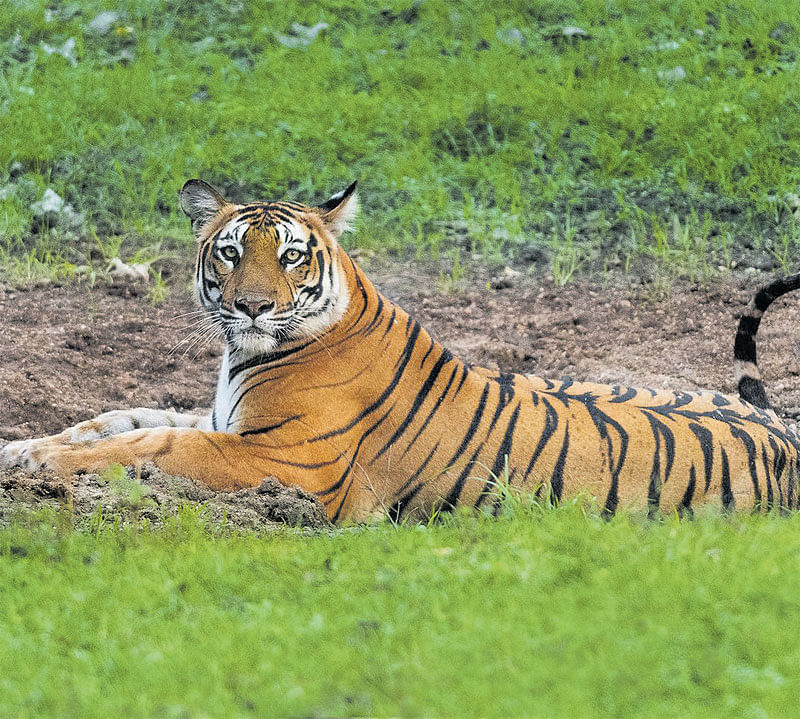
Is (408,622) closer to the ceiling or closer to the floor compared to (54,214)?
closer to the ceiling

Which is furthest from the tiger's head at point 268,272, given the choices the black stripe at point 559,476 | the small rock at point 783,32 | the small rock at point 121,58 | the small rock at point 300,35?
the small rock at point 783,32

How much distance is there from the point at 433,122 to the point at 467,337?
2.84 meters

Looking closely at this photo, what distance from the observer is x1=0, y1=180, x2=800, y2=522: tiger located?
493cm

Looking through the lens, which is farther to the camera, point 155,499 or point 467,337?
point 467,337

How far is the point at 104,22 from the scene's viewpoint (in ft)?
38.0

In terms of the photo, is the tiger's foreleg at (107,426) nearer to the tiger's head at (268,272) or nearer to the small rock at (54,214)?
the tiger's head at (268,272)

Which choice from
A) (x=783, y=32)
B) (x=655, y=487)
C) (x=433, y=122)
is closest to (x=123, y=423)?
(x=655, y=487)

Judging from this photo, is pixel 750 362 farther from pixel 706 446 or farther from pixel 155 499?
pixel 155 499

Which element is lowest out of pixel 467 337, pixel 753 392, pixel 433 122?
pixel 467 337

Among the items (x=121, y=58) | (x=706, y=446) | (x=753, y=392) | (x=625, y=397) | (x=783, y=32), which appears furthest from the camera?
(x=783, y=32)

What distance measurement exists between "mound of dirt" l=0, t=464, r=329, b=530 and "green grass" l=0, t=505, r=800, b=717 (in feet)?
1.17

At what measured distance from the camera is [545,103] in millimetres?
10172

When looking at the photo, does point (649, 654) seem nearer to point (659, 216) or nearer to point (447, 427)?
point (447, 427)

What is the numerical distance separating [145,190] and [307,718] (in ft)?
22.9
